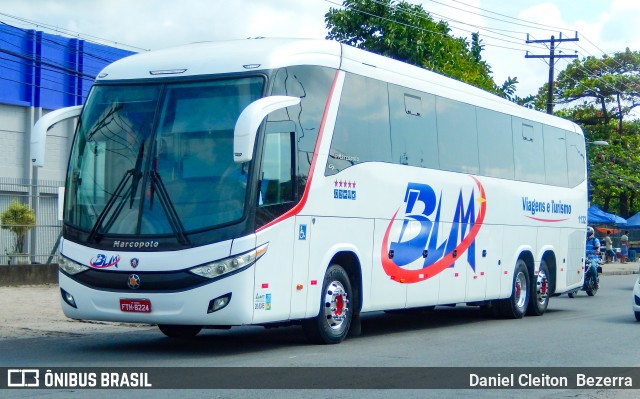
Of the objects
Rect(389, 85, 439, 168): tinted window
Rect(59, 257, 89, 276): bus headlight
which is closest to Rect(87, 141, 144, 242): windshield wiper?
Rect(59, 257, 89, 276): bus headlight

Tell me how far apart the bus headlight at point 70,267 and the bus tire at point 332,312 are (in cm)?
288

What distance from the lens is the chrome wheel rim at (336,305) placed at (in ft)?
43.4

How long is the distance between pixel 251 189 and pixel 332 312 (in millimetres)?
2473

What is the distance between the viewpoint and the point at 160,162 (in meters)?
12.0

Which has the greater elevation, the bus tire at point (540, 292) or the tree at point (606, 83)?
the tree at point (606, 83)

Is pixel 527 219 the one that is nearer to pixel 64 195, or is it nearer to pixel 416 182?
pixel 416 182

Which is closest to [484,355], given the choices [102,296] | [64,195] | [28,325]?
[102,296]

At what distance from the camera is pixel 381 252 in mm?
14500

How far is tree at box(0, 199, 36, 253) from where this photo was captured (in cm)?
2519

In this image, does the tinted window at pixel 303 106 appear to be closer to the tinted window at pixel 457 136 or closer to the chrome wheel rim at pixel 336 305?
the chrome wheel rim at pixel 336 305

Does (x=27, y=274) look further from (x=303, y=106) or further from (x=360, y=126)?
(x=303, y=106)

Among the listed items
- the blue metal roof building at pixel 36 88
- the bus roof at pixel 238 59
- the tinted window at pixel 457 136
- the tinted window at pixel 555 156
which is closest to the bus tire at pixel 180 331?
the bus roof at pixel 238 59

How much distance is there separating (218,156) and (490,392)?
164 inches

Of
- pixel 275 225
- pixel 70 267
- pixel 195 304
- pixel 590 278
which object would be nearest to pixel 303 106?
pixel 275 225
